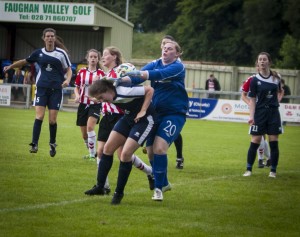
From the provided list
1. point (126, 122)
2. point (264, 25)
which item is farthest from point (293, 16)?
point (126, 122)

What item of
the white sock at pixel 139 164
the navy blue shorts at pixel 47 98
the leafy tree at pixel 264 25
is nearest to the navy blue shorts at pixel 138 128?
the white sock at pixel 139 164

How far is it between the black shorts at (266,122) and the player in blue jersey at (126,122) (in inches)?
149

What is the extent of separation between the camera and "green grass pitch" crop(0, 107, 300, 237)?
27.2 feet

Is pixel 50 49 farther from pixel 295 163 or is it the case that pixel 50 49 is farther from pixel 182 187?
pixel 295 163

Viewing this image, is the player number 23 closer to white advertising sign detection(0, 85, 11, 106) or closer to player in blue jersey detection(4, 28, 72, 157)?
player in blue jersey detection(4, 28, 72, 157)

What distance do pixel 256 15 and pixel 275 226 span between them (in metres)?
35.1

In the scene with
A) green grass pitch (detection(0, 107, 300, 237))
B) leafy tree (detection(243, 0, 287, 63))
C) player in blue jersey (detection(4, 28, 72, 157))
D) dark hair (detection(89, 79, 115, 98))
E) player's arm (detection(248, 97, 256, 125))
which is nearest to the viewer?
green grass pitch (detection(0, 107, 300, 237))

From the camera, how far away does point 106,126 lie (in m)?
11.3

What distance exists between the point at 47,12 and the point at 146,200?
31111mm

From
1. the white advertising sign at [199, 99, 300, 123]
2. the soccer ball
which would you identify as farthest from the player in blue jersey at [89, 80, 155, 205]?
the white advertising sign at [199, 99, 300, 123]

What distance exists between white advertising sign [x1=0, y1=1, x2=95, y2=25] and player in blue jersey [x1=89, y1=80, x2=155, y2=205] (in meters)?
29.6

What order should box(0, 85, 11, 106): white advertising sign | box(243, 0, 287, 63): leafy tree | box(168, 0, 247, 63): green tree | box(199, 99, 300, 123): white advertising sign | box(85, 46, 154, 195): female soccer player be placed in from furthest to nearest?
box(168, 0, 247, 63): green tree < box(243, 0, 287, 63): leafy tree < box(0, 85, 11, 106): white advertising sign < box(199, 99, 300, 123): white advertising sign < box(85, 46, 154, 195): female soccer player

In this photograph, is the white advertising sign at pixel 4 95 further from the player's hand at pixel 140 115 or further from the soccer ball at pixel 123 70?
the player's hand at pixel 140 115

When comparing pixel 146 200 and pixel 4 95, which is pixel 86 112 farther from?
pixel 4 95
